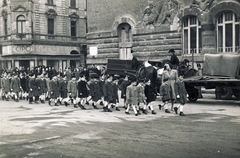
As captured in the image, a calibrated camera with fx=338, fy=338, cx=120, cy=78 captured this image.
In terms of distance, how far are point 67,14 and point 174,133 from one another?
38585 millimetres

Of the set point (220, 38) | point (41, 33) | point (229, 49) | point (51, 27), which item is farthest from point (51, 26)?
point (229, 49)

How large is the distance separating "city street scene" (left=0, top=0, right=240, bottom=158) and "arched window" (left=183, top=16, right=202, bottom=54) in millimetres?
70

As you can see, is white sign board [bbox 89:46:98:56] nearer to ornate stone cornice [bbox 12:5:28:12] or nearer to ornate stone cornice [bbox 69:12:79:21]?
ornate stone cornice [bbox 12:5:28:12]

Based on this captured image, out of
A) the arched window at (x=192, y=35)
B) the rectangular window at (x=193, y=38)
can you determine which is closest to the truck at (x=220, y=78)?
the arched window at (x=192, y=35)

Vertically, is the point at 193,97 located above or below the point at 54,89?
below

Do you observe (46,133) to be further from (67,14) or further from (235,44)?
(67,14)

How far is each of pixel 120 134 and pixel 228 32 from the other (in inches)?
612

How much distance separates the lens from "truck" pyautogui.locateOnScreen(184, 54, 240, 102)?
14.9 metres

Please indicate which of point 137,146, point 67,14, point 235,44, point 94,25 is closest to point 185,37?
point 235,44

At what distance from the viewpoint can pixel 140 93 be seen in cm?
1291

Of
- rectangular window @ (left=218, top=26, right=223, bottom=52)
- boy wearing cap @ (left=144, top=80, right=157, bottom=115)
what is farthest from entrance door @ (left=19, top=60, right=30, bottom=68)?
boy wearing cap @ (left=144, top=80, right=157, bottom=115)

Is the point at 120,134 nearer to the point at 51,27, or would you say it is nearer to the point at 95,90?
the point at 95,90

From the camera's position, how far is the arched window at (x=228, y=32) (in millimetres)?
21703

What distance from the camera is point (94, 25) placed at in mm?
30703
